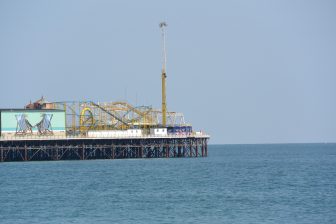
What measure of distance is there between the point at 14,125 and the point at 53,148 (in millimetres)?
6613

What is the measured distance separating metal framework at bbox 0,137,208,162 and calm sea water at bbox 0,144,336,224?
1215 centimetres

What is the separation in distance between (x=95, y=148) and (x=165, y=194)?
194 ft

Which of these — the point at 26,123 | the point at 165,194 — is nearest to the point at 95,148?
the point at 26,123

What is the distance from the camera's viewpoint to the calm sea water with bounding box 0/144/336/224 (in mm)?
66562

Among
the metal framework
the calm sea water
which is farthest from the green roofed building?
the calm sea water

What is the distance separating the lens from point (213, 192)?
83.4 metres

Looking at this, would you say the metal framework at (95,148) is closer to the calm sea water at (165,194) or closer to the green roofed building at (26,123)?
the green roofed building at (26,123)

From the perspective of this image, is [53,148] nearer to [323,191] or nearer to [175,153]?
[175,153]

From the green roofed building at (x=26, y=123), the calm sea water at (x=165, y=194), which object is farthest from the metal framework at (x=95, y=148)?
the calm sea water at (x=165, y=194)

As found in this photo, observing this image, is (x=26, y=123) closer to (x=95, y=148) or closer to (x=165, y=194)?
(x=95, y=148)

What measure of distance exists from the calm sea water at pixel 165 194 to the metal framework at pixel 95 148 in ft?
39.9

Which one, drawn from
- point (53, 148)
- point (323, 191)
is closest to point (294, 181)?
point (323, 191)

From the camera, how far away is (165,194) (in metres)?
81.6

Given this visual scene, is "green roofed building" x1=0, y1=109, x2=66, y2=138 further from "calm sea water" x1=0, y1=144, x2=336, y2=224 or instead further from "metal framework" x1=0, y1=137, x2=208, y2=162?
"calm sea water" x1=0, y1=144, x2=336, y2=224
